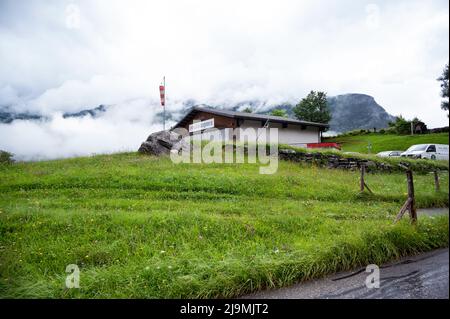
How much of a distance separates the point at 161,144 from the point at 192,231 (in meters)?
13.3

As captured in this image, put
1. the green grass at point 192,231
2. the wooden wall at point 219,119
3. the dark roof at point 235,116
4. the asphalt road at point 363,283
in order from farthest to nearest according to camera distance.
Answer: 1. the wooden wall at point 219,119
2. the dark roof at point 235,116
3. the green grass at point 192,231
4. the asphalt road at point 363,283

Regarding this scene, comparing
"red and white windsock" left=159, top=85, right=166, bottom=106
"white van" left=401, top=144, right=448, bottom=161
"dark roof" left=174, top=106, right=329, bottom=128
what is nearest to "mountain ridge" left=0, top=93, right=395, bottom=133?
"white van" left=401, top=144, right=448, bottom=161

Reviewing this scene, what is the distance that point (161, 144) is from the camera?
19.0m

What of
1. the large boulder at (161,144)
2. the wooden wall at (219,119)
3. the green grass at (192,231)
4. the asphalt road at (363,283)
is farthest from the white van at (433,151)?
the wooden wall at (219,119)

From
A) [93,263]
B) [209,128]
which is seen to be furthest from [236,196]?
[209,128]

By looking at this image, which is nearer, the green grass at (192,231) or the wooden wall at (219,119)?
the green grass at (192,231)

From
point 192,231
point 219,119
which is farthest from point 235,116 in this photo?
point 192,231

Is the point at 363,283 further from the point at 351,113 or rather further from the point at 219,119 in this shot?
the point at 219,119

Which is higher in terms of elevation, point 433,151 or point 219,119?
point 219,119

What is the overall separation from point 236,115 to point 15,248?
65.8ft

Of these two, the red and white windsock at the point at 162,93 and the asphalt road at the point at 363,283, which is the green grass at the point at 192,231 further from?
the red and white windsock at the point at 162,93

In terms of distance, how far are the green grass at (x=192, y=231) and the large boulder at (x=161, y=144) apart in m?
5.69

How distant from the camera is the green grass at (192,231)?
4207 millimetres

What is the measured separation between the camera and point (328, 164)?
55.9ft
